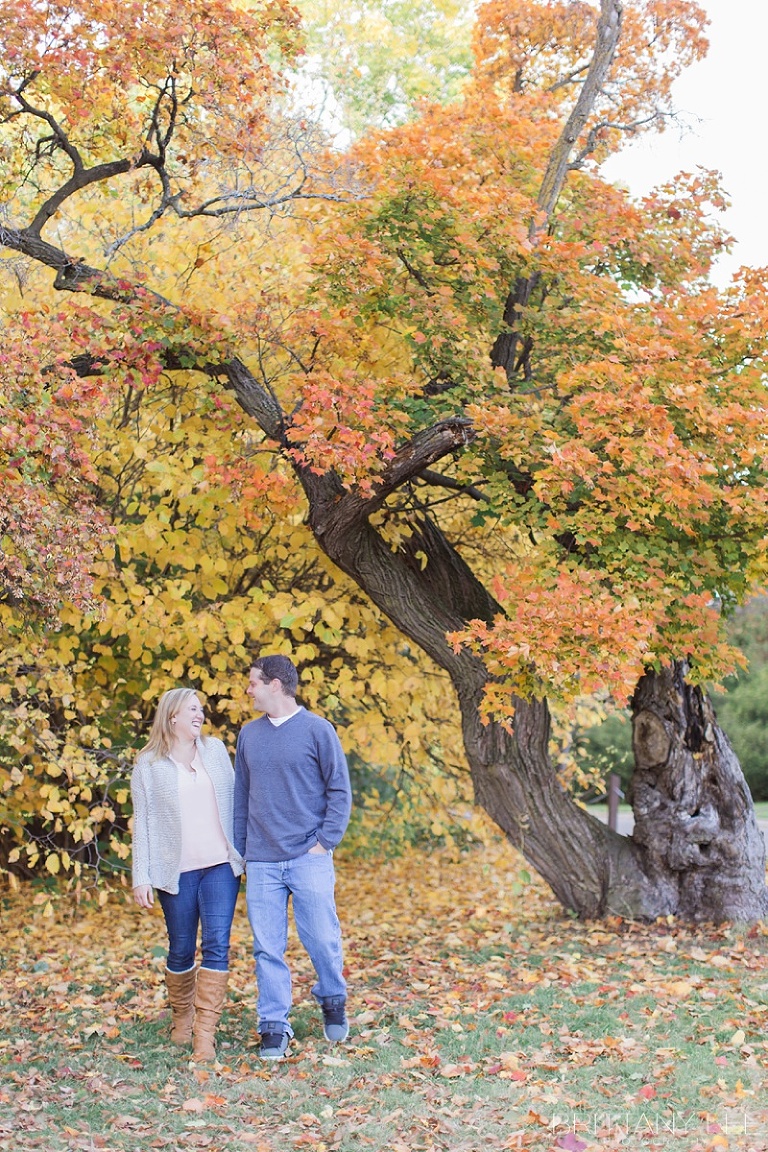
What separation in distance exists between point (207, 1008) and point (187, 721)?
121 centimetres

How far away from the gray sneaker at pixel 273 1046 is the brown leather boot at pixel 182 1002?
40 cm

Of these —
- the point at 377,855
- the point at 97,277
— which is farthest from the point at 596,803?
the point at 97,277

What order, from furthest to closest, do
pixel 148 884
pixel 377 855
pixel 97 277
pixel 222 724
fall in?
pixel 377 855
pixel 222 724
pixel 97 277
pixel 148 884

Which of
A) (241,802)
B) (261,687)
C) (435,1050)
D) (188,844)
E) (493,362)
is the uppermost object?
(493,362)

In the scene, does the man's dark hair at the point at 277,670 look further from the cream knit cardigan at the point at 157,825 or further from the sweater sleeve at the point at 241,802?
the cream knit cardigan at the point at 157,825

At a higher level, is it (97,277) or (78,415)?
(97,277)

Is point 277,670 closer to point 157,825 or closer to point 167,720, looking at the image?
point 167,720

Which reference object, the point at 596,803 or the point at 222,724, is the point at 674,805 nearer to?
the point at 222,724

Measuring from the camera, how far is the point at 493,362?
798cm

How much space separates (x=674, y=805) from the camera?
26.0 ft

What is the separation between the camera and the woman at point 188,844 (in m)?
4.95

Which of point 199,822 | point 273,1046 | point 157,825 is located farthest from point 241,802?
point 273,1046

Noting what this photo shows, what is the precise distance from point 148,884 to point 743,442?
3.86 metres

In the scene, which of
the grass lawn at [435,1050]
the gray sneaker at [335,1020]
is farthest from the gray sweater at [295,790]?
the grass lawn at [435,1050]
